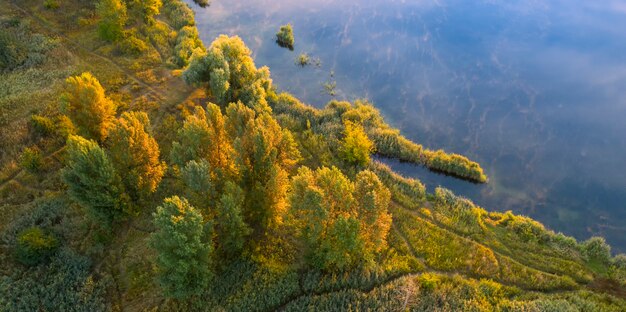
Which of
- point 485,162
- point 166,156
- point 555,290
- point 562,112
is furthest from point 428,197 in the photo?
point 166,156

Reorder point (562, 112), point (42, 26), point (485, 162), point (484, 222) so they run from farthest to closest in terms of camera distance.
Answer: point (42, 26), point (562, 112), point (485, 162), point (484, 222)

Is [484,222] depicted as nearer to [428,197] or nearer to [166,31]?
[428,197]

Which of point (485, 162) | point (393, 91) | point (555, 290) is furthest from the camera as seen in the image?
point (393, 91)

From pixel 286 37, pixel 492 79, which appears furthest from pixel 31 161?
pixel 492 79

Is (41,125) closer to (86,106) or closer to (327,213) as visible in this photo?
(86,106)

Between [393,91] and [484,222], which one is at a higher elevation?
[393,91]

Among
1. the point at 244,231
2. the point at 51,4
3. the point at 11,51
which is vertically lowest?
the point at 244,231

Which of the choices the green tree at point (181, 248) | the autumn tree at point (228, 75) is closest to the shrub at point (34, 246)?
the green tree at point (181, 248)

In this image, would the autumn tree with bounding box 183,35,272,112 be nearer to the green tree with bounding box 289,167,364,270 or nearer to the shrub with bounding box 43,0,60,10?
the green tree with bounding box 289,167,364,270
